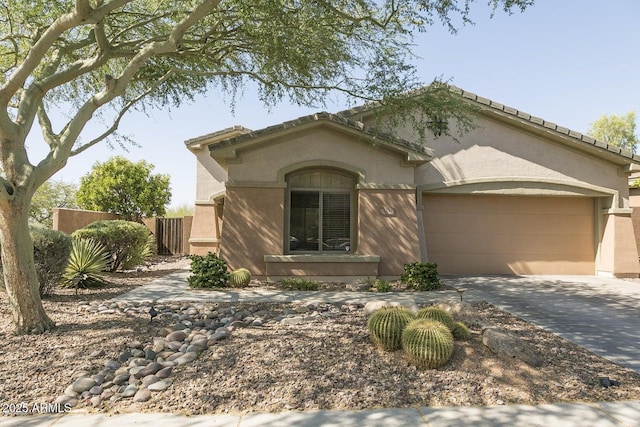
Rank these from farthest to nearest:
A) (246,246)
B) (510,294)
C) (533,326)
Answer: (246,246) < (510,294) < (533,326)

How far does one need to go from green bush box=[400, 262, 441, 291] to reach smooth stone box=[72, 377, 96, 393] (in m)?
7.56

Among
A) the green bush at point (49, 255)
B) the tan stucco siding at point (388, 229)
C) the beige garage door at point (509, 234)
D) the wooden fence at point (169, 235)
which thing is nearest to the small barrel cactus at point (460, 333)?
the tan stucco siding at point (388, 229)

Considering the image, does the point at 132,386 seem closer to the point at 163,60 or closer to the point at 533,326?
the point at 533,326

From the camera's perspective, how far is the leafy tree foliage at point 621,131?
39.6 meters

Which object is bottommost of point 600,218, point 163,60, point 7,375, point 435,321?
point 7,375

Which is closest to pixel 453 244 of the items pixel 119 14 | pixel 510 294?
pixel 510 294

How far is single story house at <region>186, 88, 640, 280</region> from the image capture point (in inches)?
435

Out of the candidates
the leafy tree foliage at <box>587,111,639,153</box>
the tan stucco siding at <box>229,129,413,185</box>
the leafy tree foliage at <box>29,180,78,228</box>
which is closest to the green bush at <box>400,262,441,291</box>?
the tan stucco siding at <box>229,129,413,185</box>

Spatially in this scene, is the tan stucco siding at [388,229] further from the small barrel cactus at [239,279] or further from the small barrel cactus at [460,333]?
the small barrel cactus at [460,333]

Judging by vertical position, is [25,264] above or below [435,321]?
above

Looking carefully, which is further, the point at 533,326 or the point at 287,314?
the point at 287,314

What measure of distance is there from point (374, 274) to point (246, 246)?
3629 millimetres

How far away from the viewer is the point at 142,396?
13.9ft

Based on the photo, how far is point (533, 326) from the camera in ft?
23.0
